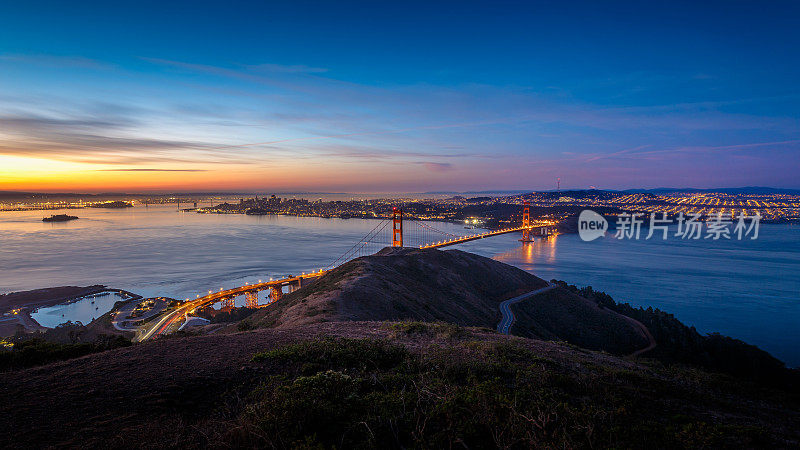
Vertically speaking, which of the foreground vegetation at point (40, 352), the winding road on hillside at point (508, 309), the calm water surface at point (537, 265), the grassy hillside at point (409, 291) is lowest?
the calm water surface at point (537, 265)

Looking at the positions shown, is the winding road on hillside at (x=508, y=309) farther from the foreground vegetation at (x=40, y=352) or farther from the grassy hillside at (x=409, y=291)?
the foreground vegetation at (x=40, y=352)

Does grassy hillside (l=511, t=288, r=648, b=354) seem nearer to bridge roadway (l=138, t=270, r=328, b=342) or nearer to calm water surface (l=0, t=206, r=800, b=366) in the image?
calm water surface (l=0, t=206, r=800, b=366)

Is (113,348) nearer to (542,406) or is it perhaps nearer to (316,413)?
(316,413)

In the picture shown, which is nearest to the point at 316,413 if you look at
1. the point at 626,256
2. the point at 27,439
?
the point at 27,439

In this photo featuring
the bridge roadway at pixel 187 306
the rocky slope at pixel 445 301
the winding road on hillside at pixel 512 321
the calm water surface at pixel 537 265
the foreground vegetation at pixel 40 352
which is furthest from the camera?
the calm water surface at pixel 537 265

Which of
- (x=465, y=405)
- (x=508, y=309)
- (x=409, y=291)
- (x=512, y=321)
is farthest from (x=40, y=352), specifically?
(x=508, y=309)

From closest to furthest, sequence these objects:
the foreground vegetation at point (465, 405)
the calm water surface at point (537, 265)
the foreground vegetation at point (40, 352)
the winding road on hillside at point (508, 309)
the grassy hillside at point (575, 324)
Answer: the foreground vegetation at point (465, 405), the foreground vegetation at point (40, 352), the winding road on hillside at point (508, 309), the grassy hillside at point (575, 324), the calm water surface at point (537, 265)

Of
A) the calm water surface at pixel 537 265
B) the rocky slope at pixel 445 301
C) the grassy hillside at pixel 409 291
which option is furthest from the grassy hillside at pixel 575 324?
the calm water surface at pixel 537 265

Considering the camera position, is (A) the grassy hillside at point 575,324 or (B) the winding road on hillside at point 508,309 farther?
(A) the grassy hillside at point 575,324
